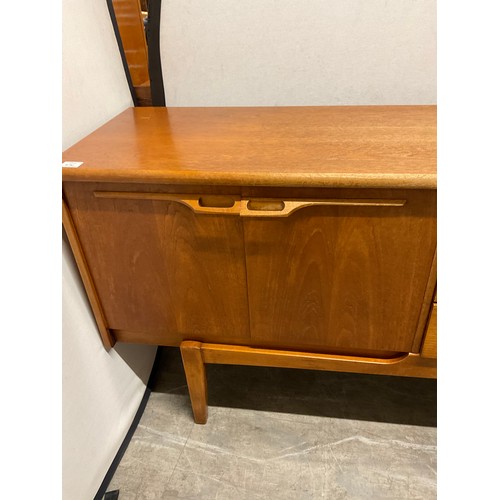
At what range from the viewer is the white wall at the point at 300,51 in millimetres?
1027

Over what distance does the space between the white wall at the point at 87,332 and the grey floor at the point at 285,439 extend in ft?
0.44

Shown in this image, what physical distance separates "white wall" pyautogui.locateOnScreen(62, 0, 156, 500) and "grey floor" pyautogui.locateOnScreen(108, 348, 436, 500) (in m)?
0.14

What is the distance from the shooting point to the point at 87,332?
1018mm

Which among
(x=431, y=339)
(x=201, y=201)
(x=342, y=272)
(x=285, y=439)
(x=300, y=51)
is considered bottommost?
(x=285, y=439)

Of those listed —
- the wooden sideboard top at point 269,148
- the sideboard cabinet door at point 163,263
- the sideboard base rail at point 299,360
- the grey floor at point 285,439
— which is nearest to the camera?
the wooden sideboard top at point 269,148

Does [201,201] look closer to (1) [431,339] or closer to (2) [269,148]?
(2) [269,148]

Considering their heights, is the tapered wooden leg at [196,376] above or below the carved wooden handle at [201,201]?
below

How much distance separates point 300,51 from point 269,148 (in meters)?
0.38

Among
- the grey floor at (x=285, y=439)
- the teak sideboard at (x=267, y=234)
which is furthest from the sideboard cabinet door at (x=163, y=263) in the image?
the grey floor at (x=285, y=439)

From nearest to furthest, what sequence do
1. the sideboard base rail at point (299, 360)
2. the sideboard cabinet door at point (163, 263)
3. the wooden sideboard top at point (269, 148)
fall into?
the wooden sideboard top at point (269, 148)
the sideboard cabinet door at point (163, 263)
the sideboard base rail at point (299, 360)

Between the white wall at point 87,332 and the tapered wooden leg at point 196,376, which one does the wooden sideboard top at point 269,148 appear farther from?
the tapered wooden leg at point 196,376

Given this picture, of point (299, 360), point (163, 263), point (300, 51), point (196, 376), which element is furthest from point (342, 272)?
point (300, 51)

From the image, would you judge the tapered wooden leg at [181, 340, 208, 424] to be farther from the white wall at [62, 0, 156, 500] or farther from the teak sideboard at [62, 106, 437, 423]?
the white wall at [62, 0, 156, 500]

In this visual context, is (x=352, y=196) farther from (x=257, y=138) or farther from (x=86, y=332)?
(x=86, y=332)
